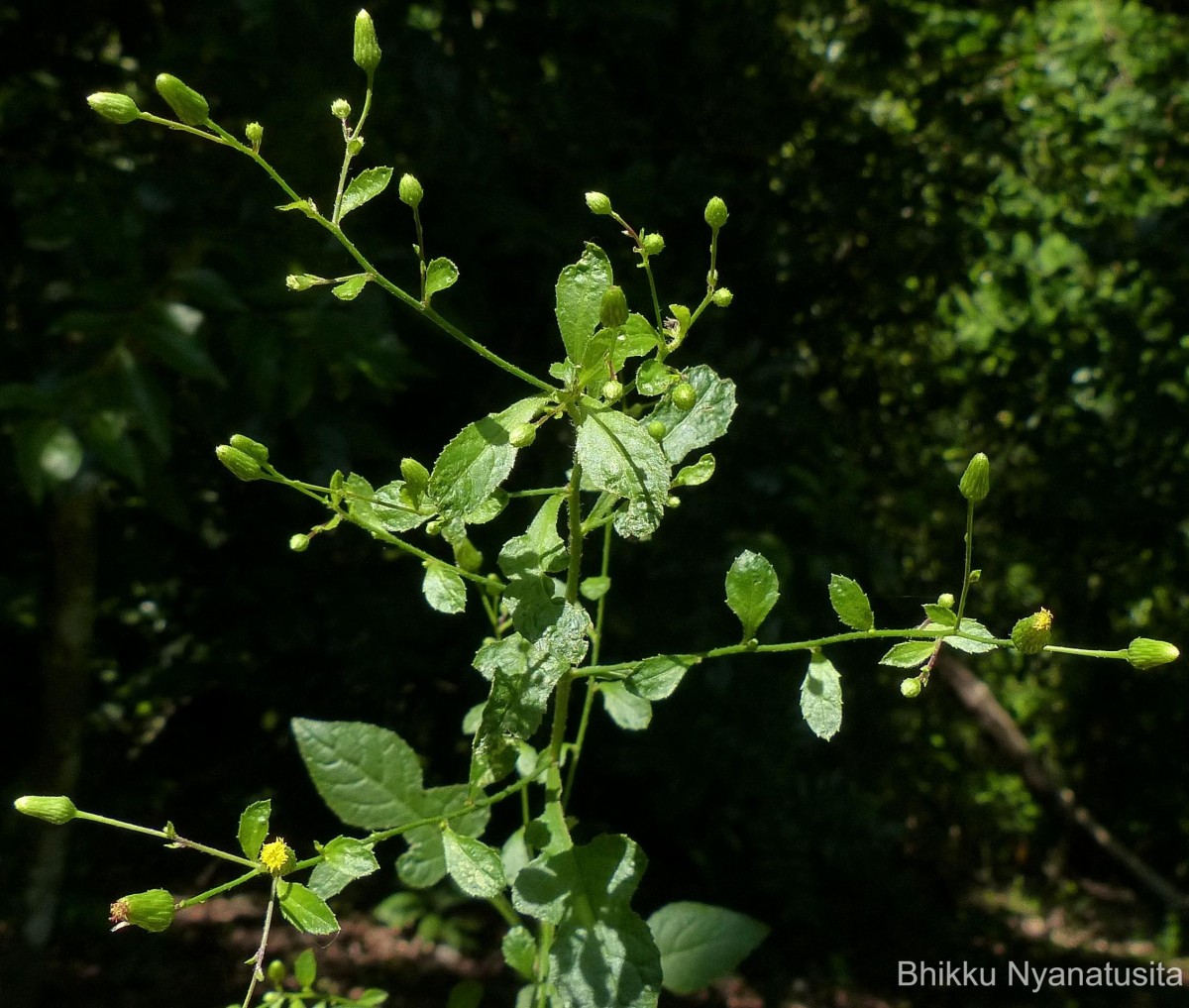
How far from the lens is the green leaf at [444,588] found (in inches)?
24.1

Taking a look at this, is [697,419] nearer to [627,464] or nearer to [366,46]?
[627,464]

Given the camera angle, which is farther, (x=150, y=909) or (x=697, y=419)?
(x=697, y=419)

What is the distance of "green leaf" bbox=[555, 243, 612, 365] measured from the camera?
0.55 meters

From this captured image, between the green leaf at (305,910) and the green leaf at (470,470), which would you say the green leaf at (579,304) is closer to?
the green leaf at (470,470)

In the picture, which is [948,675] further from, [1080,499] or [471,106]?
[471,106]

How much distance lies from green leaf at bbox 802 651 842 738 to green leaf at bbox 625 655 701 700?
0.07 meters

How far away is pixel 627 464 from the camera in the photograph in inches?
20.6

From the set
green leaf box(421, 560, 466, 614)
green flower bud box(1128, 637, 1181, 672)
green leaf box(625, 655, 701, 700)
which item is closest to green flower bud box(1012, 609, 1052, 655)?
green flower bud box(1128, 637, 1181, 672)

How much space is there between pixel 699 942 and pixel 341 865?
13.8 inches

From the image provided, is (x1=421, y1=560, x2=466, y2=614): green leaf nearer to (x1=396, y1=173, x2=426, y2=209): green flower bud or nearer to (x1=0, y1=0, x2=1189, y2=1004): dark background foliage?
(x1=396, y1=173, x2=426, y2=209): green flower bud

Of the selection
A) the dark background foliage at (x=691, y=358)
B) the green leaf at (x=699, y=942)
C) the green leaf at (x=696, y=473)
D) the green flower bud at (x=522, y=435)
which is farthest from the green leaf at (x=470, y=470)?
the dark background foliage at (x=691, y=358)

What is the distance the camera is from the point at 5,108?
1695 mm

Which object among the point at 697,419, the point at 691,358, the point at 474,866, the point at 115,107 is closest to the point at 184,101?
the point at 115,107

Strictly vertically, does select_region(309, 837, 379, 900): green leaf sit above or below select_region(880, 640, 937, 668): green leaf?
below
